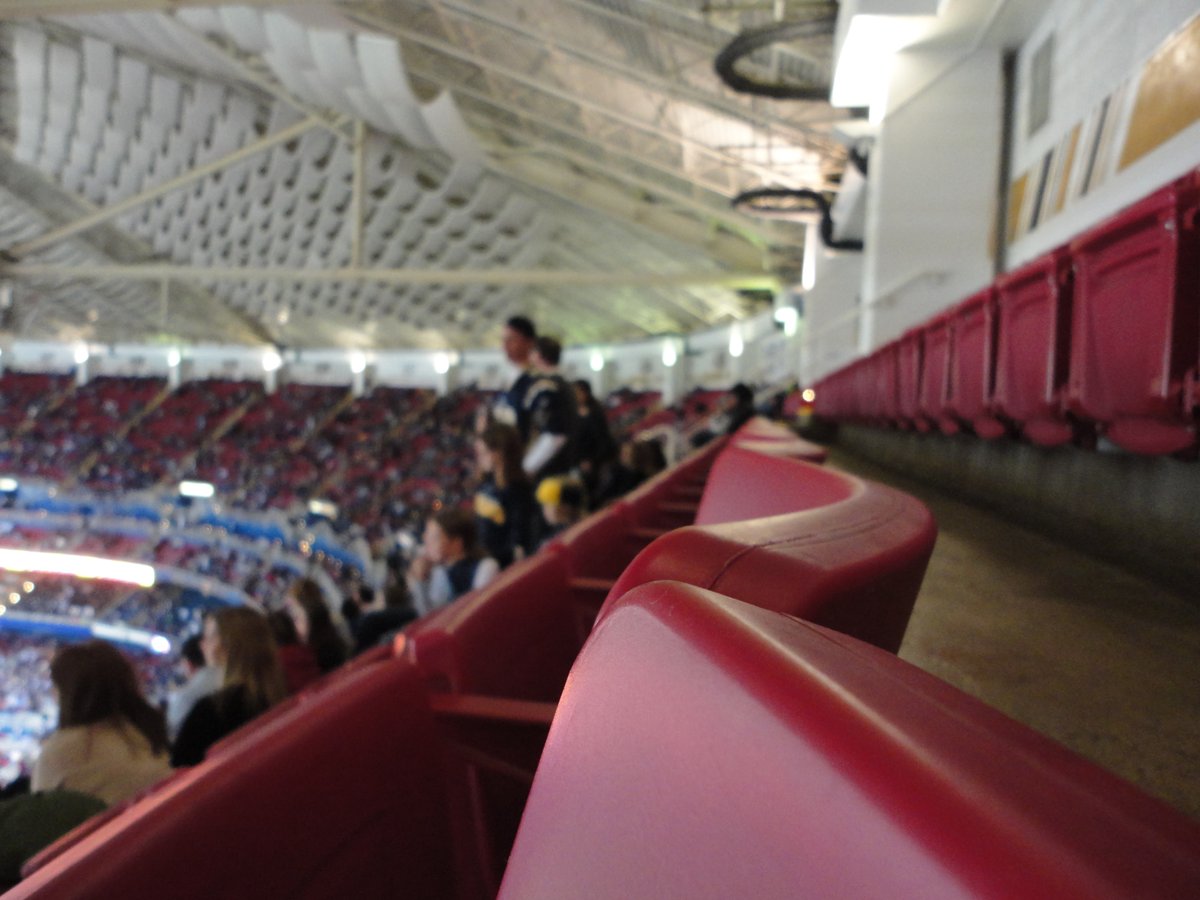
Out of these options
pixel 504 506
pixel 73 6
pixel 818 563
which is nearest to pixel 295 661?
pixel 504 506

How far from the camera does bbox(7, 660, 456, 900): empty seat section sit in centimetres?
57

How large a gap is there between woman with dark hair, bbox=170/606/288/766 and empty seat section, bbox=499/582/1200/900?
6.26ft

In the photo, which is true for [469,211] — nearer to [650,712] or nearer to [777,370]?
[777,370]

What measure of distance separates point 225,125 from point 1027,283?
666 inches

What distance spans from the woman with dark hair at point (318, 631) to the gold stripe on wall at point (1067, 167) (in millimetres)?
4398

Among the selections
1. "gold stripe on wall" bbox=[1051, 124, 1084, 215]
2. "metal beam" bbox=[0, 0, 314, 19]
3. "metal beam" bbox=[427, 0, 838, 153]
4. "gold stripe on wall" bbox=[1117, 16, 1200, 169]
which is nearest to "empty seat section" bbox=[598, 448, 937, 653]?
"gold stripe on wall" bbox=[1117, 16, 1200, 169]

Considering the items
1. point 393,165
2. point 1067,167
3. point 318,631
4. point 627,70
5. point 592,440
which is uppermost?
point 393,165

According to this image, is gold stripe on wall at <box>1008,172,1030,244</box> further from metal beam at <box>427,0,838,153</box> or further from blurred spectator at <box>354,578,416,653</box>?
blurred spectator at <box>354,578,416,653</box>

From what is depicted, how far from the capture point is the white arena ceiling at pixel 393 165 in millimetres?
8867

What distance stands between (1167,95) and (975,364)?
1.69 m

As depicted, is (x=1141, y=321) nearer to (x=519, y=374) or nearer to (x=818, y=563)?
(x=818, y=563)

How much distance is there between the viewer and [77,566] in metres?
13.7

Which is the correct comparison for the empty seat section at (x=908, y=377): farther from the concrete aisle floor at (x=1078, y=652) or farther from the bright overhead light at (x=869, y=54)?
the bright overhead light at (x=869, y=54)

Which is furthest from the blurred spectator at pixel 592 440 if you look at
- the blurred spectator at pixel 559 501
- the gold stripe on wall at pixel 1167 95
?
the gold stripe on wall at pixel 1167 95
